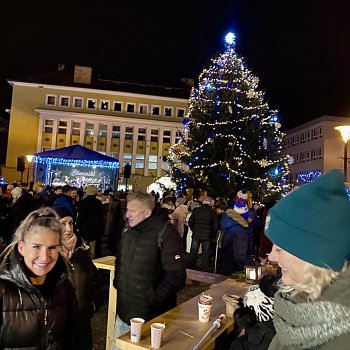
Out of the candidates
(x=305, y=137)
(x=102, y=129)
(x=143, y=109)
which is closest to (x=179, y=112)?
(x=143, y=109)

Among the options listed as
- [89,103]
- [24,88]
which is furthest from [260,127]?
[24,88]

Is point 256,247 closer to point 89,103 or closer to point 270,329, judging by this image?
point 270,329

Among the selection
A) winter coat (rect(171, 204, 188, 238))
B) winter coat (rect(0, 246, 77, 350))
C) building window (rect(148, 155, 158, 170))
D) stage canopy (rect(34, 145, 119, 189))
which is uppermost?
building window (rect(148, 155, 158, 170))

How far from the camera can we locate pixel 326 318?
1314mm

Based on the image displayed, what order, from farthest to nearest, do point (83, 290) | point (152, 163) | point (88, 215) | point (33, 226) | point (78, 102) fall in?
point (152, 163) < point (78, 102) < point (88, 215) < point (83, 290) < point (33, 226)

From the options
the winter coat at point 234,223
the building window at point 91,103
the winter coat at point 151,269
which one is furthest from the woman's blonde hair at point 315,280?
the building window at point 91,103

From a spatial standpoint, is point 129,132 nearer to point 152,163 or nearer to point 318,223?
point 152,163

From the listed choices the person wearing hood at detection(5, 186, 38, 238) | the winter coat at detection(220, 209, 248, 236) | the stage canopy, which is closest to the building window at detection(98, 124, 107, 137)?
the stage canopy

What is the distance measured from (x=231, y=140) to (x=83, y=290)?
17729mm

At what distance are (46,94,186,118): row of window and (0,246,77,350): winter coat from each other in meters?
56.7

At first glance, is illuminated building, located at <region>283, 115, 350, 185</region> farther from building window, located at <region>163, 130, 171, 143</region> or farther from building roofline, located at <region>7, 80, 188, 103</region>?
building roofline, located at <region>7, 80, 188, 103</region>

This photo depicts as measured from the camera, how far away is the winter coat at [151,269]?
377cm

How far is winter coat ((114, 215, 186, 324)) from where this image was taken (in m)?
3.77

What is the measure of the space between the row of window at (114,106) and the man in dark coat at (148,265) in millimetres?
55552
